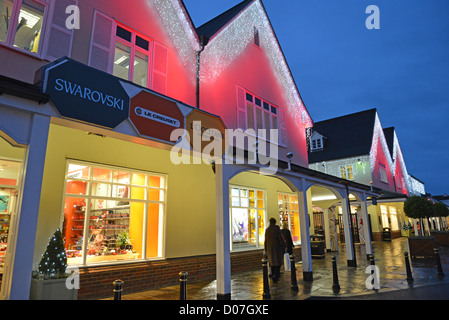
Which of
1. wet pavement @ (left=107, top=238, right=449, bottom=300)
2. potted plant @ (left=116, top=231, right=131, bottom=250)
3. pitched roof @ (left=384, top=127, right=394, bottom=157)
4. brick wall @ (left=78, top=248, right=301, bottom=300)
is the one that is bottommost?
wet pavement @ (left=107, top=238, right=449, bottom=300)

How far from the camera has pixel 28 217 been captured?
14.0 feet

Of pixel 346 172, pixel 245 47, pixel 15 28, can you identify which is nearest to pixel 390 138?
pixel 346 172

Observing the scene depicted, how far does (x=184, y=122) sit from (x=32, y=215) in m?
3.52

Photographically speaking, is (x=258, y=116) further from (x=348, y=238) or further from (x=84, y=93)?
(x=84, y=93)

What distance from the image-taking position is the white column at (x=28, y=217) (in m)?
4.07

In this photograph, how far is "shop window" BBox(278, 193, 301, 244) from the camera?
1455 cm

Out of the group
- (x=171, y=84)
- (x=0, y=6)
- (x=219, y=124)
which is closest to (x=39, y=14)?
(x=0, y=6)

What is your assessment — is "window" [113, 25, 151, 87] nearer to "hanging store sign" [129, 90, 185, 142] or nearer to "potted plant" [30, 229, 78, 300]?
"hanging store sign" [129, 90, 185, 142]

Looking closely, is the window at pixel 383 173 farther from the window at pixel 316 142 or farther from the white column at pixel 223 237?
the white column at pixel 223 237

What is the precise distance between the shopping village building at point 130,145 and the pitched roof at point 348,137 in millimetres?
15011

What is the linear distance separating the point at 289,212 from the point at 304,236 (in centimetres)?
531

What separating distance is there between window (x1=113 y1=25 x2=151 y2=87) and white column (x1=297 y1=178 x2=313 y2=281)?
609cm

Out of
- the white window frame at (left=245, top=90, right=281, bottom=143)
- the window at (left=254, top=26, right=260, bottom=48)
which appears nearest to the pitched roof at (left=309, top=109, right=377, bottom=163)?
the white window frame at (left=245, top=90, right=281, bottom=143)

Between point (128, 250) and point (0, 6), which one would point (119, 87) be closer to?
point (0, 6)
